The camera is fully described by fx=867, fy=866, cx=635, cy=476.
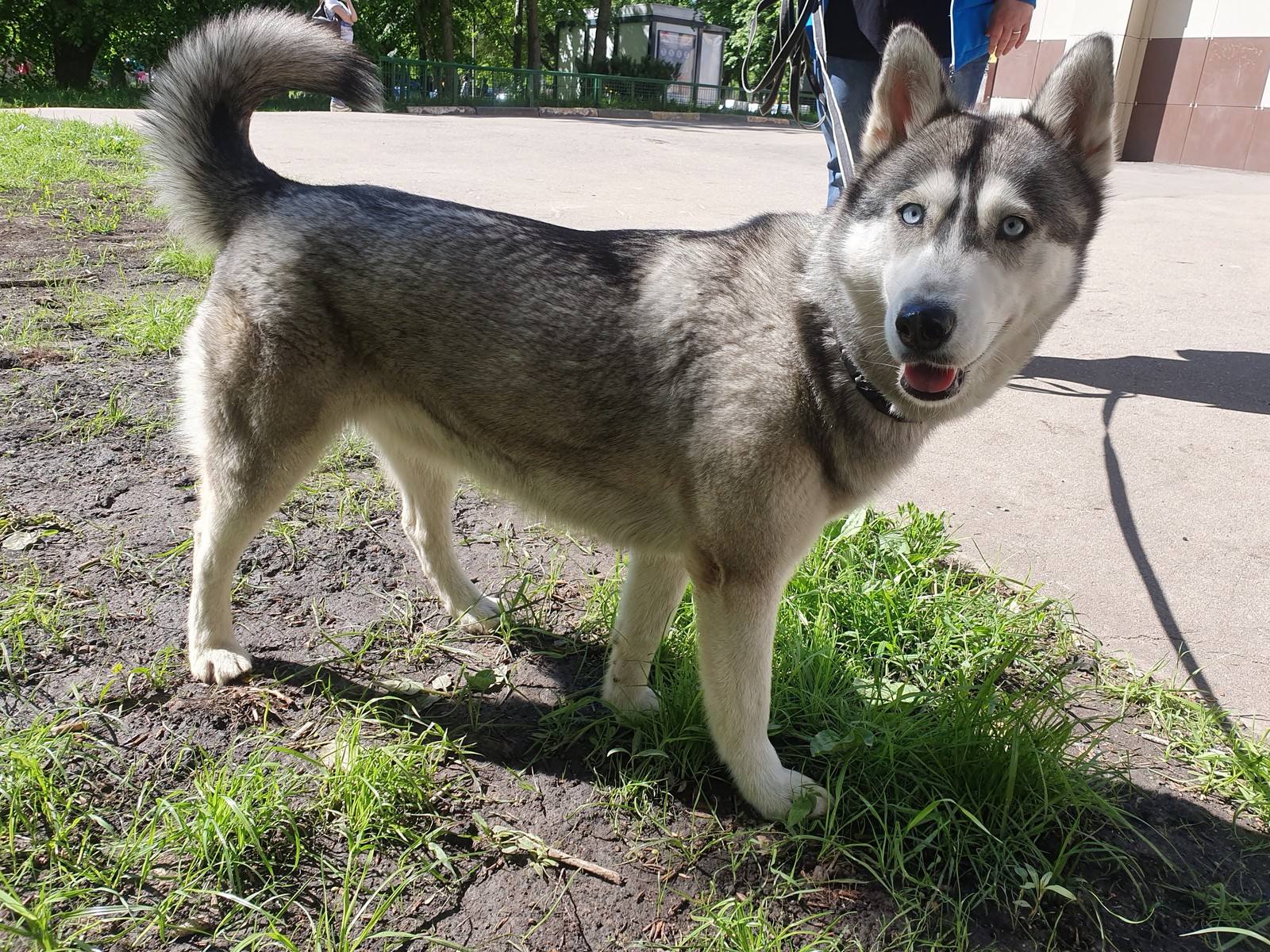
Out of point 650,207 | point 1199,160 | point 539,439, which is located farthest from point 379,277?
point 1199,160

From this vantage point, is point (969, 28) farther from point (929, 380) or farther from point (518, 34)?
point (518, 34)

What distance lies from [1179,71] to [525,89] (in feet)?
59.8

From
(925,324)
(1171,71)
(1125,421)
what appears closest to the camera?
(925,324)

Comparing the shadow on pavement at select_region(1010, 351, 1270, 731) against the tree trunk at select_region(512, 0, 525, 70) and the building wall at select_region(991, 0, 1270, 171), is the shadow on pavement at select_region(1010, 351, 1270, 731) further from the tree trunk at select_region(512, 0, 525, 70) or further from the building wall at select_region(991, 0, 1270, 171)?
the tree trunk at select_region(512, 0, 525, 70)

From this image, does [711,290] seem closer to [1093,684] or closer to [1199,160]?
[1093,684]

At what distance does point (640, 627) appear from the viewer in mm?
2611

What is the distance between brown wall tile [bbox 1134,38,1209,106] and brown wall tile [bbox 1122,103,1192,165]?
0.16 meters

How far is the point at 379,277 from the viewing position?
242cm

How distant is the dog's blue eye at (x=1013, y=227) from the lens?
2.04 metres

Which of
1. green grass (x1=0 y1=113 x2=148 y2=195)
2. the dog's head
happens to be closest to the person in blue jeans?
the dog's head

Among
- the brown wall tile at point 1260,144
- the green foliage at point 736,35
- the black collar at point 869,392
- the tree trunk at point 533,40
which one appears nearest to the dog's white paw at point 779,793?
the black collar at point 869,392

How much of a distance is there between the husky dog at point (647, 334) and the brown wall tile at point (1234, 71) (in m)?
17.1

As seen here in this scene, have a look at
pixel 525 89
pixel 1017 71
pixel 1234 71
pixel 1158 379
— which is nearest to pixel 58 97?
pixel 525 89

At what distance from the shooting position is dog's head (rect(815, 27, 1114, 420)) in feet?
6.42
